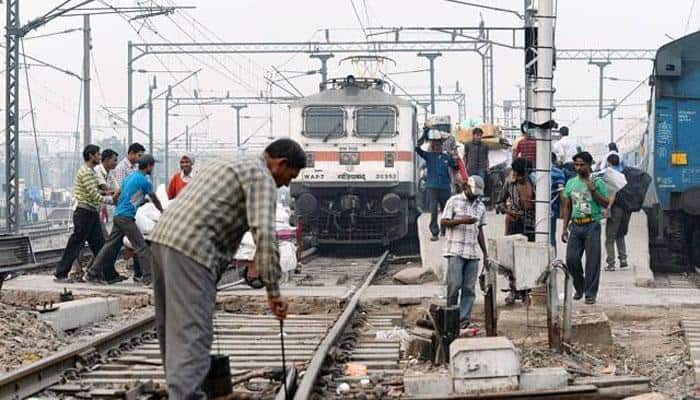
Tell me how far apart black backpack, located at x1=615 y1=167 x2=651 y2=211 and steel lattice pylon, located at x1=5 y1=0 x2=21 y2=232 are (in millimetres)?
13395

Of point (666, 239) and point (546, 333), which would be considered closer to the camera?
point (546, 333)

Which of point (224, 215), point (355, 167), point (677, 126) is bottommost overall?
point (224, 215)

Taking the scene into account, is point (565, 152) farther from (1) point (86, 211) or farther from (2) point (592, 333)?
(2) point (592, 333)

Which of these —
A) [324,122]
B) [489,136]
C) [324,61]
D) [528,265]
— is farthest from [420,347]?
[324,61]

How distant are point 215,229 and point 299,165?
0.58 meters

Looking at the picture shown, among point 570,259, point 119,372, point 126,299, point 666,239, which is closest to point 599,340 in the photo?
point 570,259

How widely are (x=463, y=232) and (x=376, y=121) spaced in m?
13.0

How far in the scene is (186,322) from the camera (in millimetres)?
5508

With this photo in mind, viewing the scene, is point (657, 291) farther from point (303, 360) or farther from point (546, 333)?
point (303, 360)

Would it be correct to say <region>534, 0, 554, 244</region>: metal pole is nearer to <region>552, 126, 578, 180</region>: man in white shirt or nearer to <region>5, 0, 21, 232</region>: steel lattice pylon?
<region>552, 126, 578, 180</region>: man in white shirt

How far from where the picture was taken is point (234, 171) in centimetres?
552

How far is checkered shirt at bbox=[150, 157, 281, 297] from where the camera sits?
5.39m

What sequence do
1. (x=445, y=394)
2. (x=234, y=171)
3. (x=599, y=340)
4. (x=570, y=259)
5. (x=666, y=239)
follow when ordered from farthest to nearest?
(x=666, y=239) < (x=570, y=259) < (x=599, y=340) < (x=445, y=394) < (x=234, y=171)

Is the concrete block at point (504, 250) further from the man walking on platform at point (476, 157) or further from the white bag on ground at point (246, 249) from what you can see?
the man walking on platform at point (476, 157)
